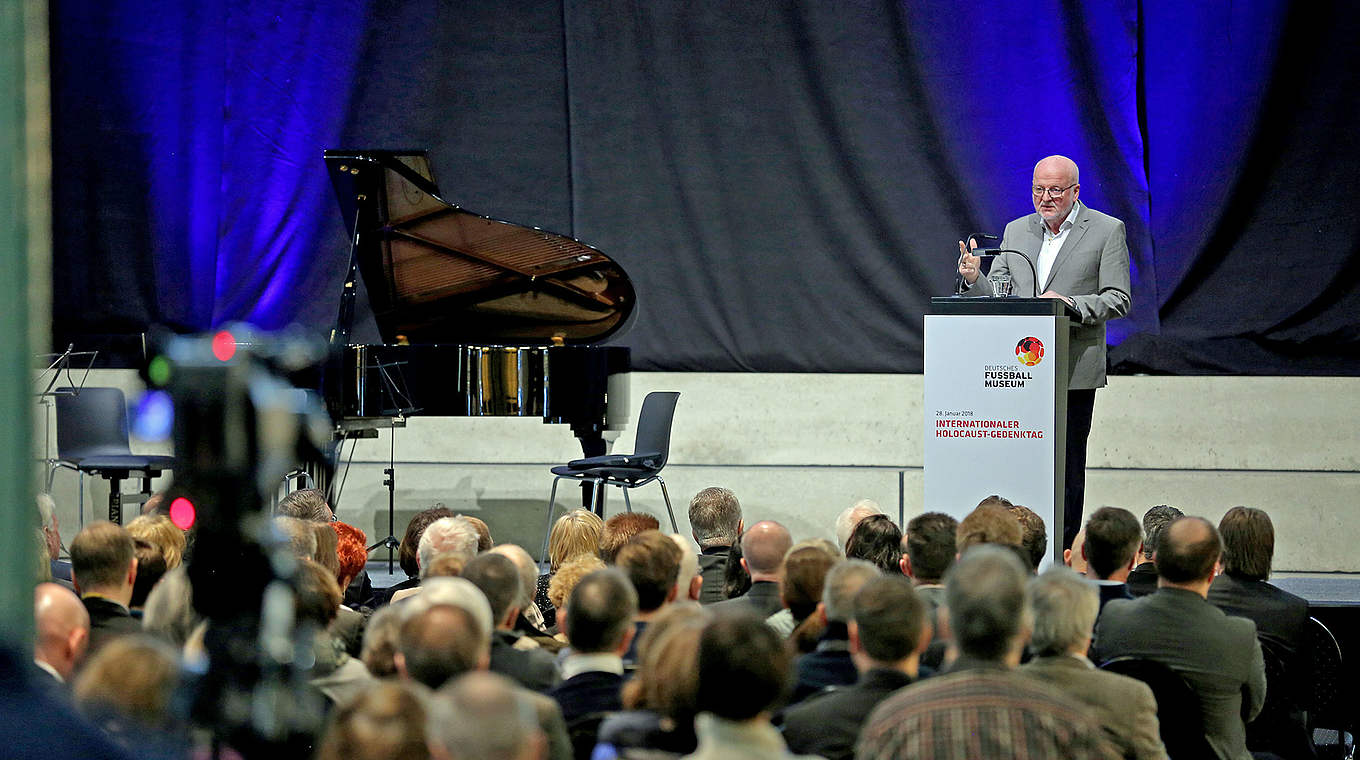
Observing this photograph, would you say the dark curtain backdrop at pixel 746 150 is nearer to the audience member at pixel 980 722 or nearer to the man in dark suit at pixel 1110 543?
the man in dark suit at pixel 1110 543

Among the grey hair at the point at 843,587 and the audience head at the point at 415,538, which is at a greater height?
Result: the grey hair at the point at 843,587

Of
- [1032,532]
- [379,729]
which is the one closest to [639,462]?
[1032,532]

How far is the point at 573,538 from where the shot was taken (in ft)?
14.8

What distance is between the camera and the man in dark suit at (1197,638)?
10.6 ft

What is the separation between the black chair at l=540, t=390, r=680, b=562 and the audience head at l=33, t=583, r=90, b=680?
12.9ft

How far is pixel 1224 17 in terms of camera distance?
7.79 metres

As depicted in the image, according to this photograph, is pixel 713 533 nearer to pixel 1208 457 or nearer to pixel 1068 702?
pixel 1068 702

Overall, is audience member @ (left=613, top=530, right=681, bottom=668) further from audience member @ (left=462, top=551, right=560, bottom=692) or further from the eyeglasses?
the eyeglasses

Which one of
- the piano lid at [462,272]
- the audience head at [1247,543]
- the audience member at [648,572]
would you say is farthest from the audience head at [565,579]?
the piano lid at [462,272]

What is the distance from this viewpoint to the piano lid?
6.71m

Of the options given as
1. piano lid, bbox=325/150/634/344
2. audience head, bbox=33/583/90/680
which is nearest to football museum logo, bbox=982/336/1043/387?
piano lid, bbox=325/150/634/344

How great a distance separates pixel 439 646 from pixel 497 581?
25.9 inches

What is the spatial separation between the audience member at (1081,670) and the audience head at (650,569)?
0.92 metres

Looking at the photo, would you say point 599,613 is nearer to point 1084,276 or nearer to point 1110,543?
point 1110,543
